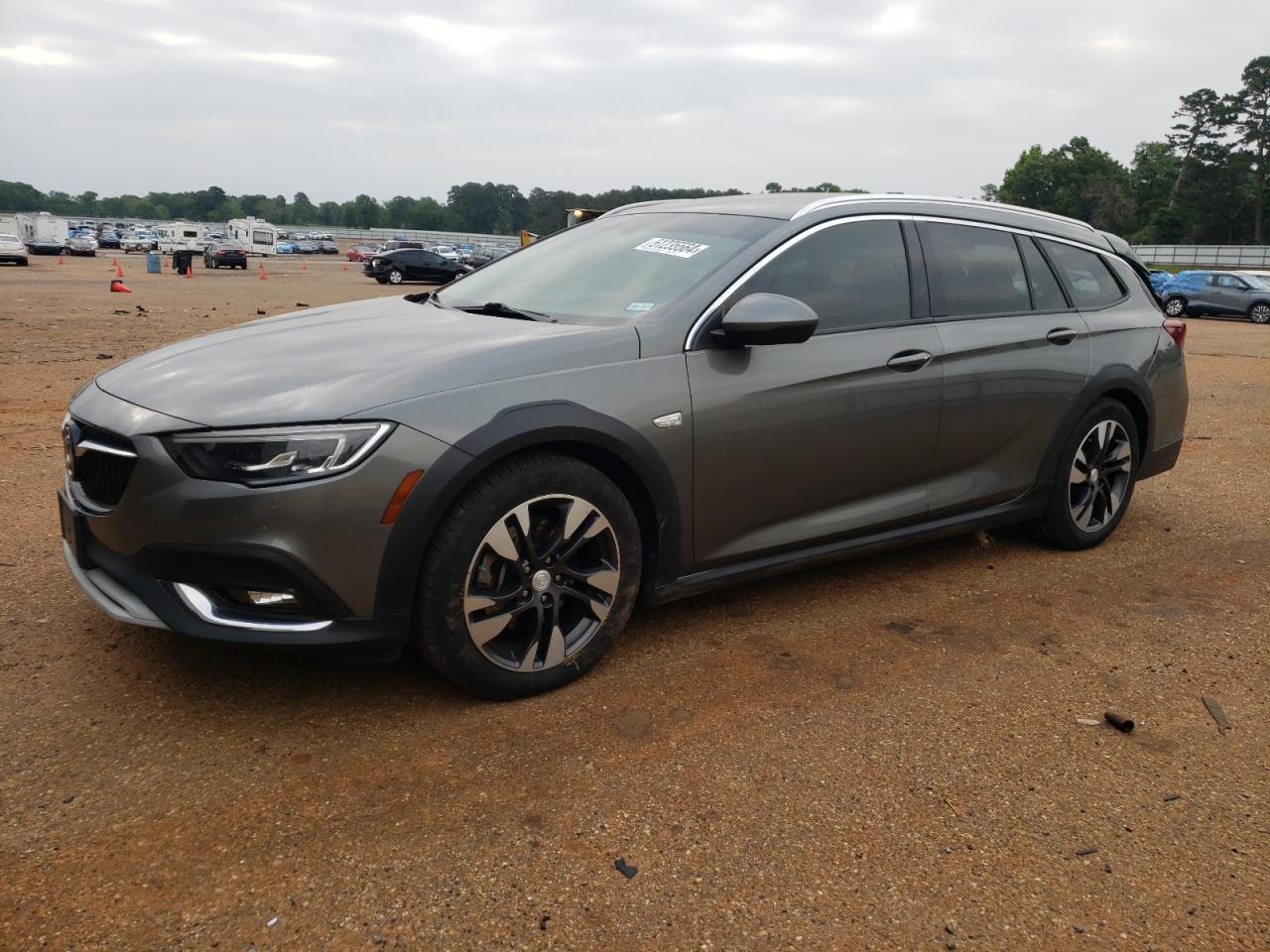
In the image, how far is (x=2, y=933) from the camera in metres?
2.13

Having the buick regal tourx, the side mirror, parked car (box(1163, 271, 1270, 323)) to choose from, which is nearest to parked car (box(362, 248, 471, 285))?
parked car (box(1163, 271, 1270, 323))

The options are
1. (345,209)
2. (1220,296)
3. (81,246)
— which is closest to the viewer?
(1220,296)

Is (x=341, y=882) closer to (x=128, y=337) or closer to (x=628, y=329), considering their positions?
(x=628, y=329)

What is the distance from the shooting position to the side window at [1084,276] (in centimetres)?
489

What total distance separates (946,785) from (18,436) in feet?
21.4

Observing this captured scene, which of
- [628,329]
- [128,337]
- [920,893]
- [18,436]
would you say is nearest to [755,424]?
[628,329]

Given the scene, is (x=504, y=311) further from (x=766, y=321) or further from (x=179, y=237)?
(x=179, y=237)

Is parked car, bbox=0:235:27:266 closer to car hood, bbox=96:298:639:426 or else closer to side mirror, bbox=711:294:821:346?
car hood, bbox=96:298:639:426

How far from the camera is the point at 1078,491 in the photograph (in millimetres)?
4973

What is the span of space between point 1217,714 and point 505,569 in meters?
2.40

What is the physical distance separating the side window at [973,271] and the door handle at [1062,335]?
0.16 metres

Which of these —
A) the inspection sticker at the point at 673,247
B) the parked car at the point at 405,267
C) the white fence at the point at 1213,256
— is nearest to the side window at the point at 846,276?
the inspection sticker at the point at 673,247

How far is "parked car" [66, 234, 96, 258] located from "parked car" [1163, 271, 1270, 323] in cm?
5430

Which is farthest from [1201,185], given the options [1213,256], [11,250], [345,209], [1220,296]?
[345,209]
